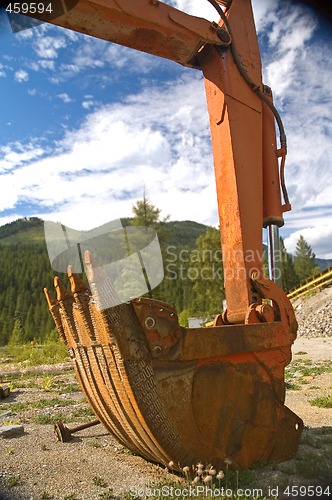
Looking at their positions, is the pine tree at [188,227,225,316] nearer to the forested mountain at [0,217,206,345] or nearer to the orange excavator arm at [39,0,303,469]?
the forested mountain at [0,217,206,345]

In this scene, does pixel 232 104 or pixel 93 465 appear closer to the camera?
pixel 93 465

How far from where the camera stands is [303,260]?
186 ft

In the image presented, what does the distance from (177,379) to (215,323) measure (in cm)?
134

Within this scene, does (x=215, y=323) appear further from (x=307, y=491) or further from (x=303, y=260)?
(x=303, y=260)

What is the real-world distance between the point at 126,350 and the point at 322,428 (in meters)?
2.95

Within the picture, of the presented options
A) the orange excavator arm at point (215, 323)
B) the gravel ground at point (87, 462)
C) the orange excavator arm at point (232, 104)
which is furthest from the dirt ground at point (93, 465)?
the orange excavator arm at point (232, 104)

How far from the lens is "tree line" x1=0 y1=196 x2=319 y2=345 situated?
22062mm

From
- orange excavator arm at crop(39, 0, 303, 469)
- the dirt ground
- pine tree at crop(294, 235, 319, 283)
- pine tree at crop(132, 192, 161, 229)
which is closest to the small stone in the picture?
the dirt ground

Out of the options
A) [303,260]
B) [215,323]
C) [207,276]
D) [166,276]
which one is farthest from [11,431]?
[303,260]

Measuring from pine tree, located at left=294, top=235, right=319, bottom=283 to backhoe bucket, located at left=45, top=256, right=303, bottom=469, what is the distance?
1964 inches

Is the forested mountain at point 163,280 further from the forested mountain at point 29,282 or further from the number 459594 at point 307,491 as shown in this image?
the number 459594 at point 307,491

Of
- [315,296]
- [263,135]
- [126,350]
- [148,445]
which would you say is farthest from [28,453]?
[315,296]

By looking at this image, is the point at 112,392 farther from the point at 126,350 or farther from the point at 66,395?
the point at 66,395

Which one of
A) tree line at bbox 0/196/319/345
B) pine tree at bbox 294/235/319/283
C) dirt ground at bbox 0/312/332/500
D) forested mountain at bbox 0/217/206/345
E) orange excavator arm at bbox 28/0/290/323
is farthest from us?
pine tree at bbox 294/235/319/283
